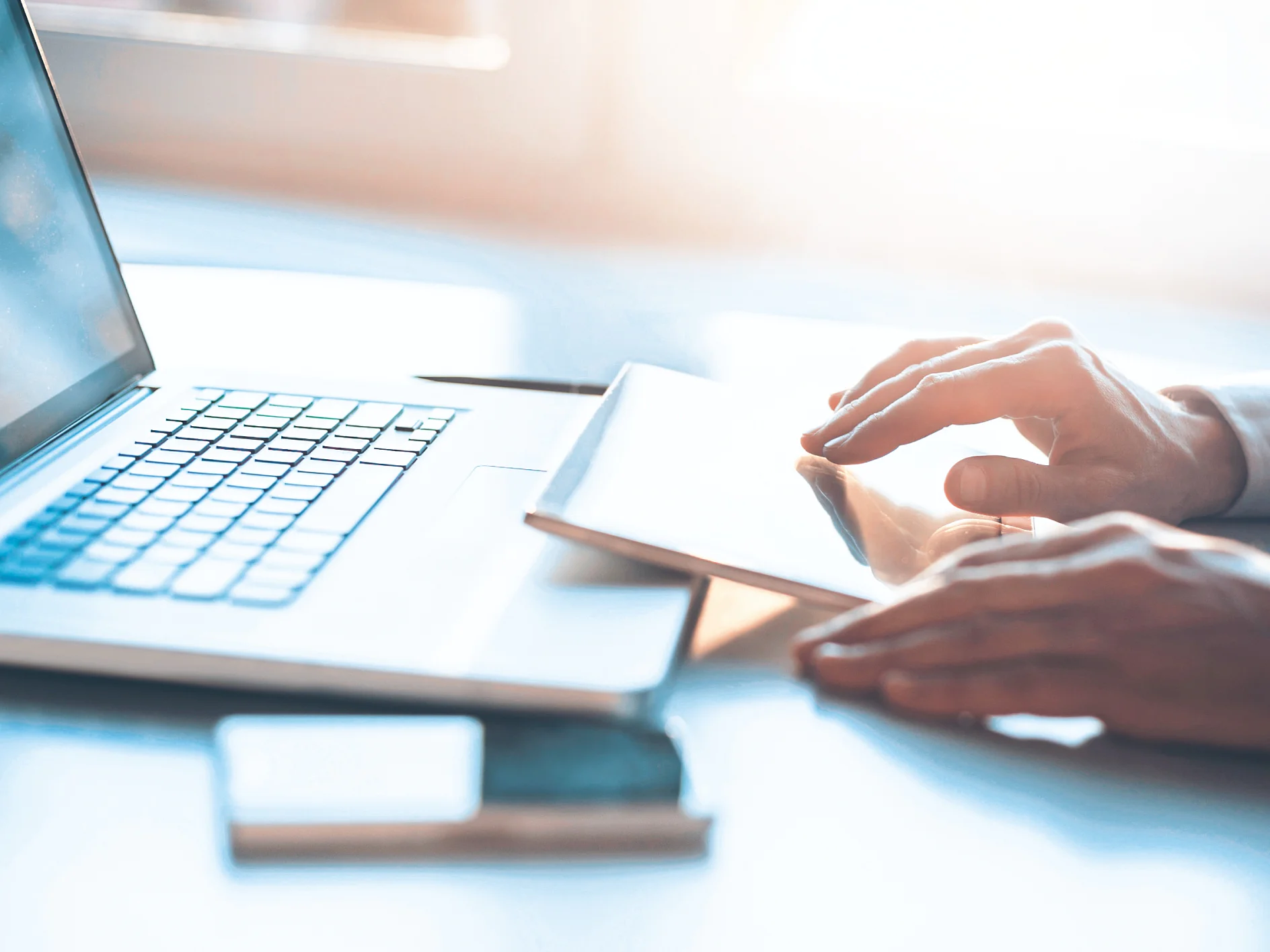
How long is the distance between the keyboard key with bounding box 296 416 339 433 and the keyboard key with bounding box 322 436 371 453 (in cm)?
2

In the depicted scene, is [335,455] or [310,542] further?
[335,455]

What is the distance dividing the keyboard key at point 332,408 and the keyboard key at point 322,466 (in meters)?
0.07

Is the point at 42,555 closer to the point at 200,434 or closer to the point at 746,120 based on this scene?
the point at 200,434

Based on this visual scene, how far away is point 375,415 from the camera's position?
615 millimetres

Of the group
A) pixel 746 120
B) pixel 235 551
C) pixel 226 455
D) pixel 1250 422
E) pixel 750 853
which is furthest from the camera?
pixel 746 120

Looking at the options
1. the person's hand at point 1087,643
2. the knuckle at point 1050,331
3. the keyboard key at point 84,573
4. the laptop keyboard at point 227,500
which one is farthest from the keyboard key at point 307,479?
the knuckle at point 1050,331

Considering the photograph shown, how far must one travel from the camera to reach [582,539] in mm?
423

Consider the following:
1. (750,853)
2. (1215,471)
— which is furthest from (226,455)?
(1215,471)

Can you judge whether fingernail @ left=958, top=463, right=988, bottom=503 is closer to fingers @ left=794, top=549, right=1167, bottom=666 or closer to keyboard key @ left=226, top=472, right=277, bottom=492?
fingers @ left=794, top=549, right=1167, bottom=666

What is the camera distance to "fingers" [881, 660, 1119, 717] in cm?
39

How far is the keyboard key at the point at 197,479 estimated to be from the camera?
50 centimetres

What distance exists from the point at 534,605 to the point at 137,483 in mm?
224

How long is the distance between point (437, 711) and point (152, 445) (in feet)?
0.89

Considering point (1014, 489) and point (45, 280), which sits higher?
point (45, 280)
